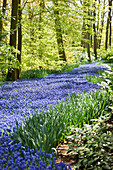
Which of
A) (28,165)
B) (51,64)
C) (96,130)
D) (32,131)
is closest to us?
(28,165)

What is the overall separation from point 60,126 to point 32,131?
451mm

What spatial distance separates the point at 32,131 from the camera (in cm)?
239

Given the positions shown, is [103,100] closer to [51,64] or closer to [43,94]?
[43,94]

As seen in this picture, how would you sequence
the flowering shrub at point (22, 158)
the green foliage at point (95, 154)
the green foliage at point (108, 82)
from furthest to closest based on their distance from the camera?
the green foliage at point (108, 82) < the green foliage at point (95, 154) < the flowering shrub at point (22, 158)

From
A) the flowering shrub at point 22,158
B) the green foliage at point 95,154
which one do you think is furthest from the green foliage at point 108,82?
the flowering shrub at point 22,158

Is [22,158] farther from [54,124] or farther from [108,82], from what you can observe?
[108,82]

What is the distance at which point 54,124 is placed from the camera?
264cm

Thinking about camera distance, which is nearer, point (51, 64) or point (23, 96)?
point (23, 96)

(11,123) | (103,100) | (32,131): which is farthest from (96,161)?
(103,100)

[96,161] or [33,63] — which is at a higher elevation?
[33,63]

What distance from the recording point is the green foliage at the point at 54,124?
225cm

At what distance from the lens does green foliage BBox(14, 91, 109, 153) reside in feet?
7.37

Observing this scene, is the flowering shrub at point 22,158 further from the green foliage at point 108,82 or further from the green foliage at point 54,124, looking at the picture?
the green foliage at point 108,82

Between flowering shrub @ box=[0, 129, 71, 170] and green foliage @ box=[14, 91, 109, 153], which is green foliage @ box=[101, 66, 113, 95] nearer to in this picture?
green foliage @ box=[14, 91, 109, 153]
